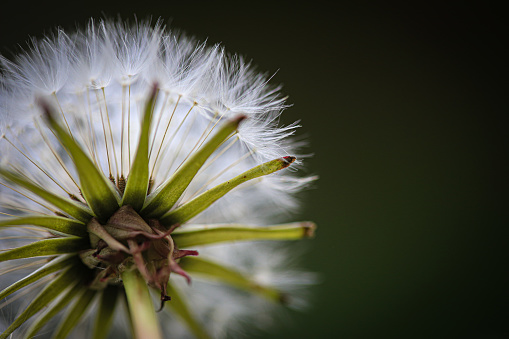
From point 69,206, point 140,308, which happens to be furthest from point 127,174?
point 140,308

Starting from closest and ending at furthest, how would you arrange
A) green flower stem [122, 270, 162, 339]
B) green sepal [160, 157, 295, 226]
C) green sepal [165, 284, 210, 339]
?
1. green flower stem [122, 270, 162, 339]
2. green sepal [160, 157, 295, 226]
3. green sepal [165, 284, 210, 339]

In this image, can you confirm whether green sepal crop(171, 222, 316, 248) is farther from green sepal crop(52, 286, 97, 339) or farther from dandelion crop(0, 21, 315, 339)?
green sepal crop(52, 286, 97, 339)

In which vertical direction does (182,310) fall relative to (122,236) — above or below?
below

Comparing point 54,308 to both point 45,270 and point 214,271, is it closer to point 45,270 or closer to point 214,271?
point 45,270

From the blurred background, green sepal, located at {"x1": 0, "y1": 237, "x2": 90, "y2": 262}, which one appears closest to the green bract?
green sepal, located at {"x1": 0, "y1": 237, "x2": 90, "y2": 262}

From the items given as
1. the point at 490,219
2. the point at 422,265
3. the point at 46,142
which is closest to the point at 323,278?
the point at 422,265

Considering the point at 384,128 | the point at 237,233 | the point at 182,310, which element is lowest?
the point at 182,310

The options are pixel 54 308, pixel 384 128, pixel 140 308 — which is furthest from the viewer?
pixel 384 128
